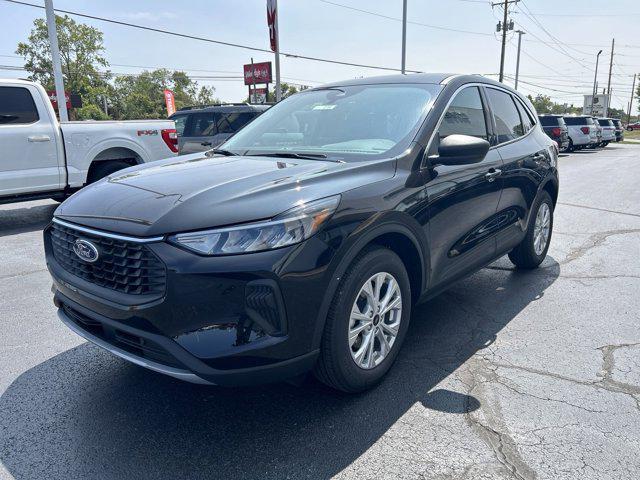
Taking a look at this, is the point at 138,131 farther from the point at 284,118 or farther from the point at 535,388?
the point at 535,388

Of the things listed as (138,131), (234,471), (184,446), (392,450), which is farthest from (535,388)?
(138,131)

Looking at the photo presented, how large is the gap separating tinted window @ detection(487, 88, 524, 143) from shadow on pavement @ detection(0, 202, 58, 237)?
6540mm

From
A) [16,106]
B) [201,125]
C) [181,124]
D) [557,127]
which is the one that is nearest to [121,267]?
[16,106]

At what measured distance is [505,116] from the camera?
182 inches

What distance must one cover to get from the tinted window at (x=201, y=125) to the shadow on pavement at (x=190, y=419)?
25.2ft

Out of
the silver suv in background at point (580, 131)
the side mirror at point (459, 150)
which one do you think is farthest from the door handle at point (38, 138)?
the silver suv in background at point (580, 131)

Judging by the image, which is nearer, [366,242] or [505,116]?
[366,242]

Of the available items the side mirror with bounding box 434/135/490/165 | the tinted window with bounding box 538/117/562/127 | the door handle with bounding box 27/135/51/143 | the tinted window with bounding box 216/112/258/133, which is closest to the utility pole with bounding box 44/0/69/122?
the tinted window with bounding box 216/112/258/133

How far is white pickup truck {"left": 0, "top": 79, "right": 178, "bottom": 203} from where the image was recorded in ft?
24.7

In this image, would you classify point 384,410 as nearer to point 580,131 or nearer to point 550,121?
point 550,121

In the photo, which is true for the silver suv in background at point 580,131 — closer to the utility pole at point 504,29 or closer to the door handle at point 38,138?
the utility pole at point 504,29

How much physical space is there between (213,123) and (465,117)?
7.61m

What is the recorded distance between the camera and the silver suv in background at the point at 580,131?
27.0 m

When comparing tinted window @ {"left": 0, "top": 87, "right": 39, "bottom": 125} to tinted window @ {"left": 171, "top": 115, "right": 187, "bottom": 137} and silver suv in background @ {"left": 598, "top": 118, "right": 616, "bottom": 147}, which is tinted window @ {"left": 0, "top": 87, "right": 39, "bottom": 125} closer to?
tinted window @ {"left": 171, "top": 115, "right": 187, "bottom": 137}
